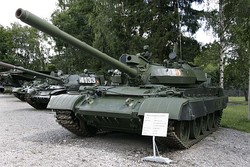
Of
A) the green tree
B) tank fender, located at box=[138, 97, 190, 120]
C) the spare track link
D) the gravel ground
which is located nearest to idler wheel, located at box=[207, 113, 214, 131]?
the gravel ground

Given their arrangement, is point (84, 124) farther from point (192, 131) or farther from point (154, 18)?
point (154, 18)

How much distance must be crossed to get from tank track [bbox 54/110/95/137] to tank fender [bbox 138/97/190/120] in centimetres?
230

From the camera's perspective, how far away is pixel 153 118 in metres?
7.02

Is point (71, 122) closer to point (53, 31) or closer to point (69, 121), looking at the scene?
point (69, 121)

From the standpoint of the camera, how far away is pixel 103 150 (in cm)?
775

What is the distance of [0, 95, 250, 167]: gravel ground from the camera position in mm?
6629

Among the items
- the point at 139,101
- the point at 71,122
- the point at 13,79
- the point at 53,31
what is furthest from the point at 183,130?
the point at 13,79

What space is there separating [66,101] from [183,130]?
306 cm

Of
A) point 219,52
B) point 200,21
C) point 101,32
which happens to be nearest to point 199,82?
point 219,52

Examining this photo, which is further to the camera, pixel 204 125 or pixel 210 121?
pixel 210 121

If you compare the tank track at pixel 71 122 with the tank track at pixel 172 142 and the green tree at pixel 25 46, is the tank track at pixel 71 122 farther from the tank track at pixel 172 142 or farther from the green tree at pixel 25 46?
the green tree at pixel 25 46

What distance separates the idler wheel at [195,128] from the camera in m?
8.65

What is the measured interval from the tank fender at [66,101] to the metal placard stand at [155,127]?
7.43ft

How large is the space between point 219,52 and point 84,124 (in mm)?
11110
